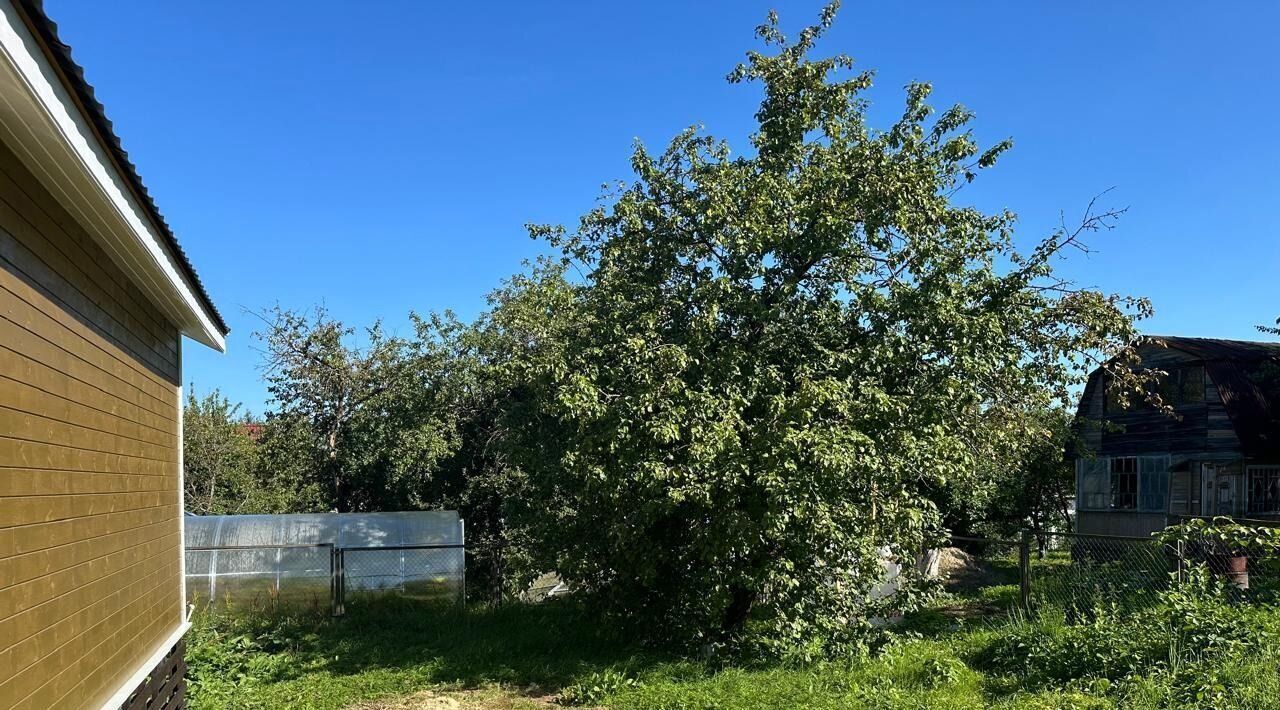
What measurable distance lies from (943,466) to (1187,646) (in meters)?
2.36

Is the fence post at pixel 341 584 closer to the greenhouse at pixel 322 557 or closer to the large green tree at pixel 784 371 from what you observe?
the greenhouse at pixel 322 557

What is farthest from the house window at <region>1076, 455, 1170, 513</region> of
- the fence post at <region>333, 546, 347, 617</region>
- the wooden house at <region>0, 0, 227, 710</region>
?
the wooden house at <region>0, 0, 227, 710</region>

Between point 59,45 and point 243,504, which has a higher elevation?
point 59,45

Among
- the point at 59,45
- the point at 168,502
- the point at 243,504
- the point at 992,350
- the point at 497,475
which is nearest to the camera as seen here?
the point at 59,45

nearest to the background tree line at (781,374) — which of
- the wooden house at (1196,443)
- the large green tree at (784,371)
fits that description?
the large green tree at (784,371)

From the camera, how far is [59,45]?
2.60m

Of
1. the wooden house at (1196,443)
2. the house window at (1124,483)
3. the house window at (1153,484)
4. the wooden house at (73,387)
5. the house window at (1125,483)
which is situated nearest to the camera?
the wooden house at (73,387)

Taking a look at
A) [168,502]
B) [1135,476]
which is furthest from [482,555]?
[1135,476]

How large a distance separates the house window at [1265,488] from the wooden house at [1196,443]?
0.02m

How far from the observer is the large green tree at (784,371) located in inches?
308

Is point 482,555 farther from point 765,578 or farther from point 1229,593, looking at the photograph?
point 1229,593

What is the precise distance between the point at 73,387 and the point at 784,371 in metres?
6.30

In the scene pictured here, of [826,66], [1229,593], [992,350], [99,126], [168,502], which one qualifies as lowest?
[1229,593]

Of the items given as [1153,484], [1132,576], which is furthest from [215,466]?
[1153,484]
